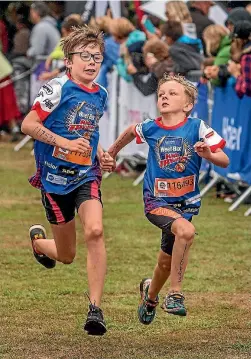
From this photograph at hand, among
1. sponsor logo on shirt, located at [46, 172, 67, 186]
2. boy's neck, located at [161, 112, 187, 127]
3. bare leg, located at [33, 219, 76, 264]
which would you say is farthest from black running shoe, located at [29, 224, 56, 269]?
boy's neck, located at [161, 112, 187, 127]

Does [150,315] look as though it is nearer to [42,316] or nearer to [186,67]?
[42,316]

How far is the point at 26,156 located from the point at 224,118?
6820 millimetres

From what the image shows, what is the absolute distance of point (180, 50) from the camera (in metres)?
14.5

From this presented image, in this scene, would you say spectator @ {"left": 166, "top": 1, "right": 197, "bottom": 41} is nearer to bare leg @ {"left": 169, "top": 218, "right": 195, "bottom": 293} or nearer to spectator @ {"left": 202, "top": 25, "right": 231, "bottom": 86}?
spectator @ {"left": 202, "top": 25, "right": 231, "bottom": 86}

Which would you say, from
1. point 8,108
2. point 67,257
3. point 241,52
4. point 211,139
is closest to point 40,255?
point 67,257

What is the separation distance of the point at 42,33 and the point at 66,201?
1374cm

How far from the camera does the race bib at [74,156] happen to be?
25.8 feet

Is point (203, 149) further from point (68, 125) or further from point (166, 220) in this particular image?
point (68, 125)

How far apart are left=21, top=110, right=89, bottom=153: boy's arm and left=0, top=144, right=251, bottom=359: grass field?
127 centimetres

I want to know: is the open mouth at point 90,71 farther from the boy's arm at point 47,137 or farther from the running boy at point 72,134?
the boy's arm at point 47,137

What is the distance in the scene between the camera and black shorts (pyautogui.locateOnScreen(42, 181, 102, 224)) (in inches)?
309

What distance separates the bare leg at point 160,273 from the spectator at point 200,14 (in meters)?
8.88

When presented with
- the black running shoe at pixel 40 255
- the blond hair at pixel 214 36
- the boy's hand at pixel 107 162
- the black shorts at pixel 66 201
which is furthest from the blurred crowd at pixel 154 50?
the boy's hand at pixel 107 162

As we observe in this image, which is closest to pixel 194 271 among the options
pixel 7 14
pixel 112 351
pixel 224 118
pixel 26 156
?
pixel 112 351
